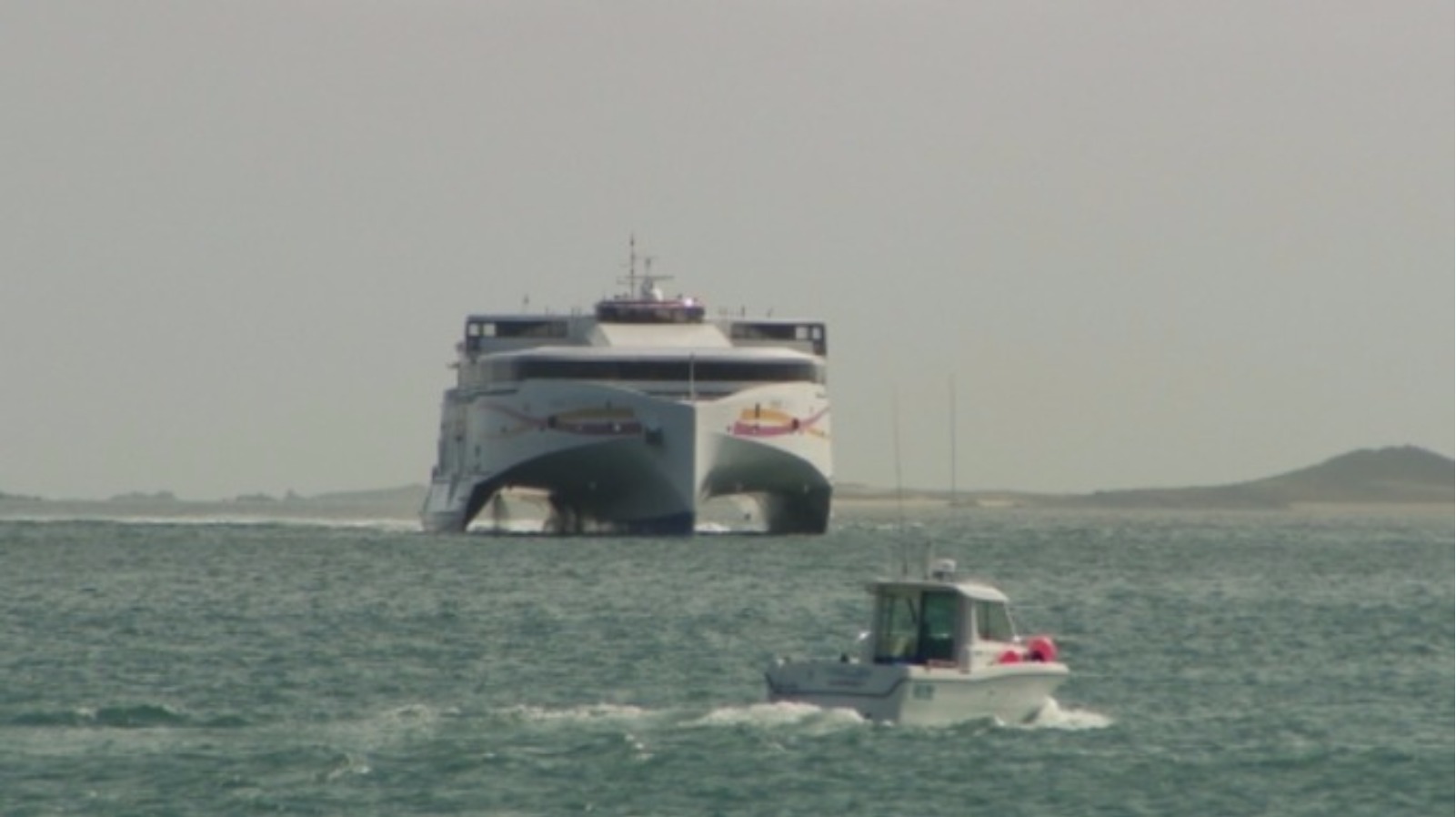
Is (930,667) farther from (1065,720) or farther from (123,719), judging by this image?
(123,719)

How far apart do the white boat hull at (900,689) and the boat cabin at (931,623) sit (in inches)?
9.9

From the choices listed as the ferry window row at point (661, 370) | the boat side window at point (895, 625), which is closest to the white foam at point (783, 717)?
the boat side window at point (895, 625)

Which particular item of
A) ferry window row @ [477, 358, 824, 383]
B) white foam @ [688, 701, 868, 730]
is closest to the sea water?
white foam @ [688, 701, 868, 730]

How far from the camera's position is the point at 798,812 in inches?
1489

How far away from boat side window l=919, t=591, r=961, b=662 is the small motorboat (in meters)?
0.01

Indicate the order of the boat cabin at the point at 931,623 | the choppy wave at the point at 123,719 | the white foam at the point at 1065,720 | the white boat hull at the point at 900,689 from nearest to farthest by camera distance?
the white boat hull at the point at 900,689
the boat cabin at the point at 931,623
the white foam at the point at 1065,720
the choppy wave at the point at 123,719

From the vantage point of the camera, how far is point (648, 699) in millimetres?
49438

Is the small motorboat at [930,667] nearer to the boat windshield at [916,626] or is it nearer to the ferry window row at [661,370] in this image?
the boat windshield at [916,626]

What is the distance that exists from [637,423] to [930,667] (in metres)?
70.4

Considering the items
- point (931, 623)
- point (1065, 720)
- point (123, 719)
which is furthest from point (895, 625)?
point (123, 719)

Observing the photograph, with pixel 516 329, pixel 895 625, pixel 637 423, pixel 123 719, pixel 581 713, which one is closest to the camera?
A: pixel 895 625

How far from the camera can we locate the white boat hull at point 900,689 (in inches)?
1678

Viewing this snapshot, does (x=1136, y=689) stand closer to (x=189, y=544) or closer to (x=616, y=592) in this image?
(x=616, y=592)

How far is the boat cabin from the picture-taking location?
43125mm
